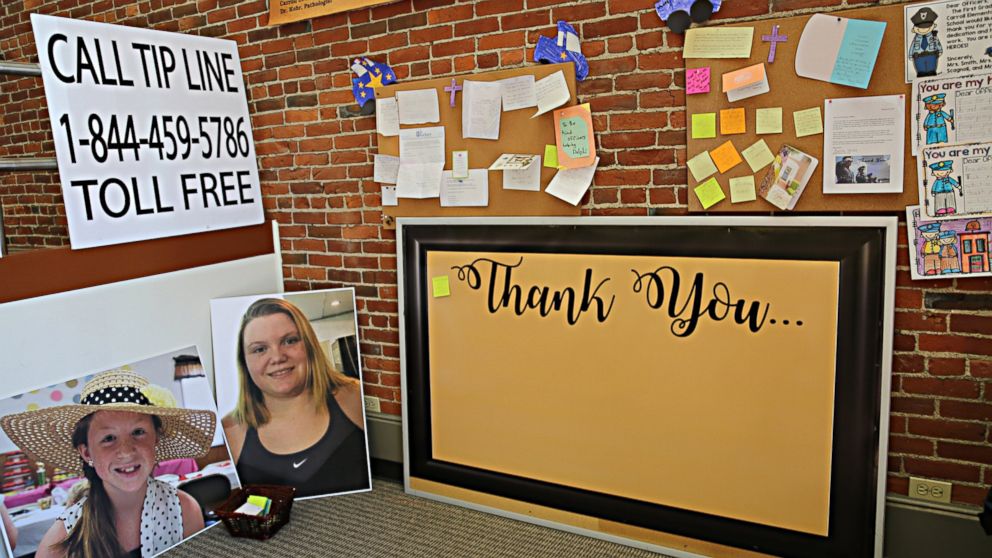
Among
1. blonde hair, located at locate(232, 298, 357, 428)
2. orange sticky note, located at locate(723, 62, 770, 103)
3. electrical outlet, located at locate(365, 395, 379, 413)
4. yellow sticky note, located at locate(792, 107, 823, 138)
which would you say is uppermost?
orange sticky note, located at locate(723, 62, 770, 103)

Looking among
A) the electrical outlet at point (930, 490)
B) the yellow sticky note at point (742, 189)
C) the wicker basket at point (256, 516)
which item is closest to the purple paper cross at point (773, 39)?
the yellow sticky note at point (742, 189)

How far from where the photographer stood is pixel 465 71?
2.63 meters

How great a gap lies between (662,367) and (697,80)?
99cm

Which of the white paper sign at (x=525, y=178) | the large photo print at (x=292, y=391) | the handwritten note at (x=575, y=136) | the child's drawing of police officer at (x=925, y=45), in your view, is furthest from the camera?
the large photo print at (x=292, y=391)

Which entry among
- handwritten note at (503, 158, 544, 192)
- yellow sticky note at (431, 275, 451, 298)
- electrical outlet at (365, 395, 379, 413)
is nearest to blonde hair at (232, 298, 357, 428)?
electrical outlet at (365, 395, 379, 413)

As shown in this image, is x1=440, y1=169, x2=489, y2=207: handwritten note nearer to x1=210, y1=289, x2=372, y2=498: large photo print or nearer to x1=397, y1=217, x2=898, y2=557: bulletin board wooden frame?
x1=397, y1=217, x2=898, y2=557: bulletin board wooden frame

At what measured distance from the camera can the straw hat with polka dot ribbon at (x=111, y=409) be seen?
2.27 metres

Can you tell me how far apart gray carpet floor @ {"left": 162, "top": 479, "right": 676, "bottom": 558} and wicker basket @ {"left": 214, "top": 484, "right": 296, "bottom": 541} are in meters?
0.03

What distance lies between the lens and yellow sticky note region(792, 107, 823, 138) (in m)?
2.09

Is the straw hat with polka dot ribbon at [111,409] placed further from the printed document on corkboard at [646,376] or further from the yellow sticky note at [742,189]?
the yellow sticky note at [742,189]

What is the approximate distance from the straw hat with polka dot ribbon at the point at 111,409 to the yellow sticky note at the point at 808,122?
243cm

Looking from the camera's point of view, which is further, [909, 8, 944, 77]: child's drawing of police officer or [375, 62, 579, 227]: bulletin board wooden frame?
[375, 62, 579, 227]: bulletin board wooden frame

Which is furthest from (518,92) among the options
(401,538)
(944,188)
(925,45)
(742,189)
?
(401,538)

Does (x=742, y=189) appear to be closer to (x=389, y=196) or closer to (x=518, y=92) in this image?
(x=518, y=92)
